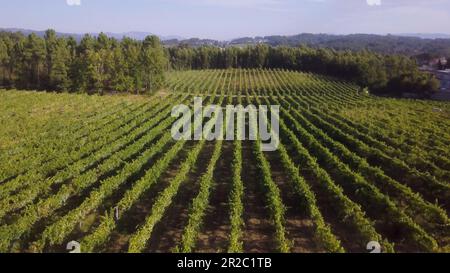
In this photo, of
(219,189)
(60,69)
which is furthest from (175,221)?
(60,69)

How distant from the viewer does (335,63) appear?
98.5 m

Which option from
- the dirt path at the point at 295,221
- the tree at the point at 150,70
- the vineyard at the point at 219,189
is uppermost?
the tree at the point at 150,70

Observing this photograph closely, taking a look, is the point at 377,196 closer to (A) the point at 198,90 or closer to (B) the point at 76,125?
(B) the point at 76,125

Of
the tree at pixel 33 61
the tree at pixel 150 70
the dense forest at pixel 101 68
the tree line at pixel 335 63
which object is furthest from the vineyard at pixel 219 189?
the tree line at pixel 335 63

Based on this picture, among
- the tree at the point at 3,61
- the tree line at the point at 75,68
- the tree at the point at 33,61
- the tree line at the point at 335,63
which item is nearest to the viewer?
the tree line at the point at 75,68

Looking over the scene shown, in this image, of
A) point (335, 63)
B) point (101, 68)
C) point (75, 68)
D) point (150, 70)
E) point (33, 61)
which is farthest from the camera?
point (335, 63)

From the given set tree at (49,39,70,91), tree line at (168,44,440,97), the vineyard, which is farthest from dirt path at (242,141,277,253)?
tree line at (168,44,440,97)

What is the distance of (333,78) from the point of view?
3762 inches

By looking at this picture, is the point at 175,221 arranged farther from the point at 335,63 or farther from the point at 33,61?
the point at 335,63

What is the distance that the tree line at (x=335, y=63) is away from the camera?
77.2m

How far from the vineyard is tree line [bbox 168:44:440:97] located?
1718 inches

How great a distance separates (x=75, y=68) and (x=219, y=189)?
4781cm

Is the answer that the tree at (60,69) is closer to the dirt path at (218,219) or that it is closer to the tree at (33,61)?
the tree at (33,61)

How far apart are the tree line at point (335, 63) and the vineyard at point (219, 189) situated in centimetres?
4363
